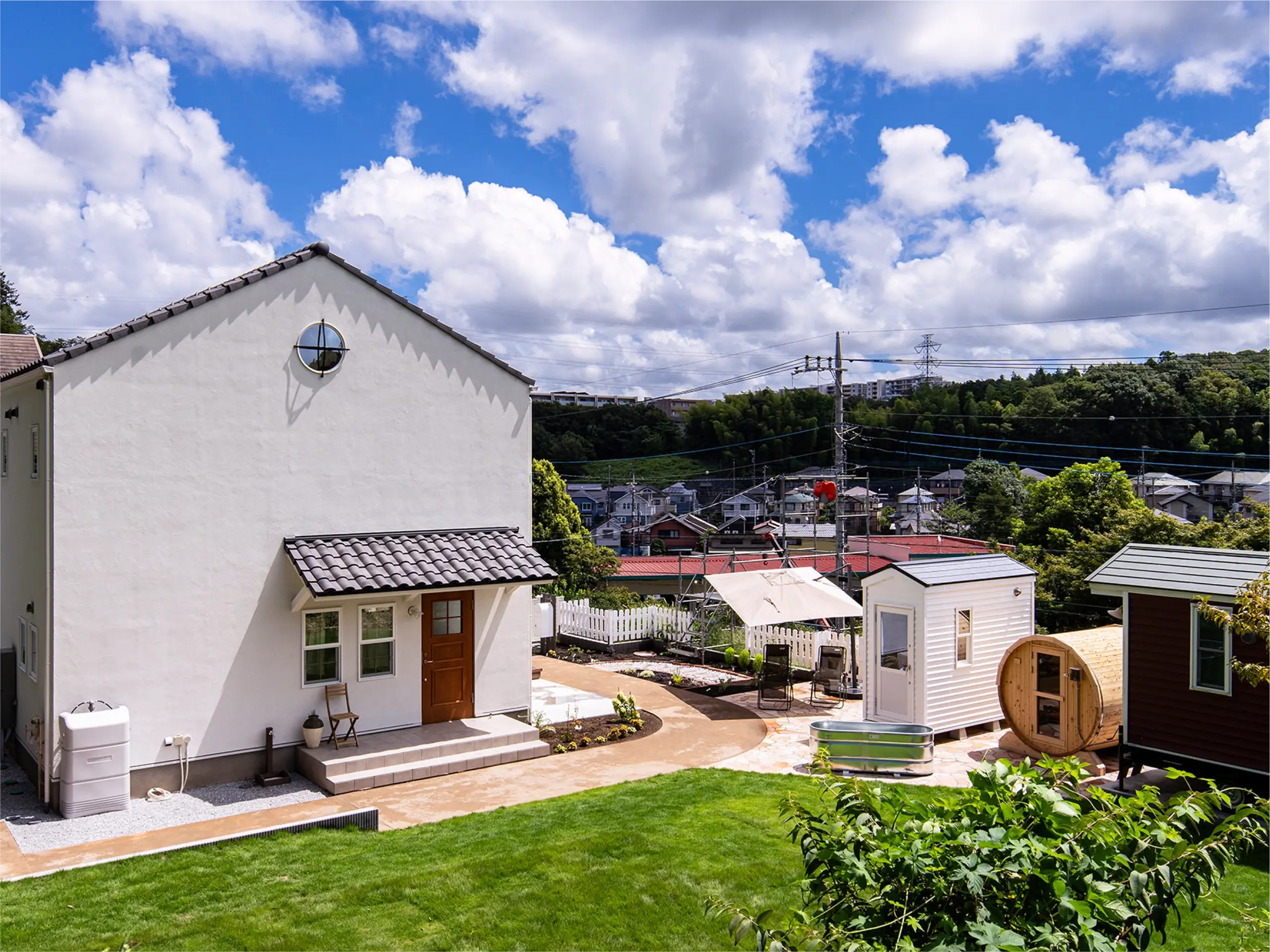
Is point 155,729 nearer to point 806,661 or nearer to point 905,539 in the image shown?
point 806,661

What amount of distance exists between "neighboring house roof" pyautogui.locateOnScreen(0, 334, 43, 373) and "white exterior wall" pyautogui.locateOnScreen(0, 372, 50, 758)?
4.40m

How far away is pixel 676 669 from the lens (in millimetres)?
21438

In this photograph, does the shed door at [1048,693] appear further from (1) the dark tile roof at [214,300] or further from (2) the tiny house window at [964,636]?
(1) the dark tile roof at [214,300]

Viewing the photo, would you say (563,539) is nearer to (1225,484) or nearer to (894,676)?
(894,676)

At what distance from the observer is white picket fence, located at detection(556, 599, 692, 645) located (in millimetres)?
23766

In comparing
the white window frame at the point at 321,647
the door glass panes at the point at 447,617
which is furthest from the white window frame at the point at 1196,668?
the white window frame at the point at 321,647

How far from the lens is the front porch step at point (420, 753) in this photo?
12797mm

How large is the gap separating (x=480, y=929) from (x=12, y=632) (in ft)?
35.5

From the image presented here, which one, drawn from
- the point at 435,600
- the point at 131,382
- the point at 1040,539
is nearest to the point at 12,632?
the point at 131,382

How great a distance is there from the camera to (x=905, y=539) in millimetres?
52094

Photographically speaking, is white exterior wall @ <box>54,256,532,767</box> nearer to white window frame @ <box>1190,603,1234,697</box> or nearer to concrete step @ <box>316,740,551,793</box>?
concrete step @ <box>316,740,551,793</box>

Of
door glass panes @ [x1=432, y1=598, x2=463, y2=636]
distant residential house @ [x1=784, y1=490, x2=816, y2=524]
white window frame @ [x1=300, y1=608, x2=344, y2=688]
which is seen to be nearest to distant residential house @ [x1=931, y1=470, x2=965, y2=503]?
distant residential house @ [x1=784, y1=490, x2=816, y2=524]

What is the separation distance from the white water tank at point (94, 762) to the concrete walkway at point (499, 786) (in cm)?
80

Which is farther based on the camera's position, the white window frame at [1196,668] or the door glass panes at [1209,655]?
the door glass panes at [1209,655]
